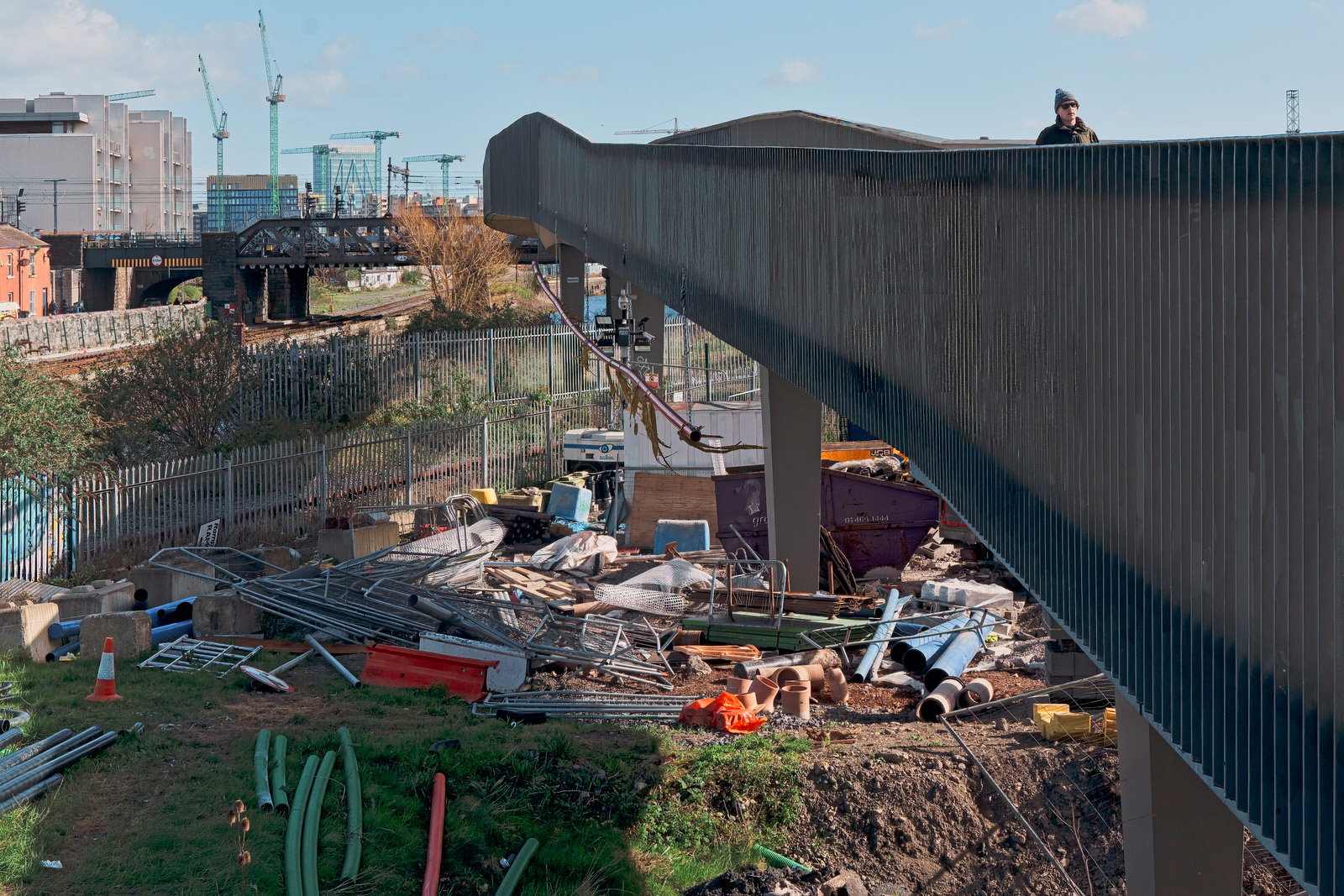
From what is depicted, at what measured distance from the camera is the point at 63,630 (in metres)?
14.0

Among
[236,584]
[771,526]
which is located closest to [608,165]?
[771,526]

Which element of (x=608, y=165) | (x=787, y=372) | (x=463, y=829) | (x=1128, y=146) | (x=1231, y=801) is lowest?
(x=463, y=829)

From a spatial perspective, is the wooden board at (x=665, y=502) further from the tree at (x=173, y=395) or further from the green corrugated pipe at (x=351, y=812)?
the green corrugated pipe at (x=351, y=812)

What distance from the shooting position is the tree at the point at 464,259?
4641 cm

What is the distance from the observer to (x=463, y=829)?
31.1 feet

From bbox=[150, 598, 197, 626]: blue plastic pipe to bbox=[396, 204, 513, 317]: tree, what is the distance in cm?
3029

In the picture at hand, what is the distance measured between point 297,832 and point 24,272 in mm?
64061

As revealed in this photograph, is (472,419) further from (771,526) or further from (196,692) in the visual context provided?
(196,692)

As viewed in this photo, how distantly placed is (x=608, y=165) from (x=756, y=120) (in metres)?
2.39

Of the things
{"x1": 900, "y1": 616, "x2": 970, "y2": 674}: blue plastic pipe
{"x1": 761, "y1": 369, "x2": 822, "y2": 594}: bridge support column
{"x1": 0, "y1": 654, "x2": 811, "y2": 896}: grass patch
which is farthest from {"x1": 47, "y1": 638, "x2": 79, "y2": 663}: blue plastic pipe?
{"x1": 900, "y1": 616, "x2": 970, "y2": 674}: blue plastic pipe

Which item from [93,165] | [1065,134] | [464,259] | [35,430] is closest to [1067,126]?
[1065,134]

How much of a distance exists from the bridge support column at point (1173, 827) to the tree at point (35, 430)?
603 inches

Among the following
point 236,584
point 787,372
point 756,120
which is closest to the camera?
point 787,372

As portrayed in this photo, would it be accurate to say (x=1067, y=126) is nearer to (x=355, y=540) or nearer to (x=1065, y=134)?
(x=1065, y=134)
